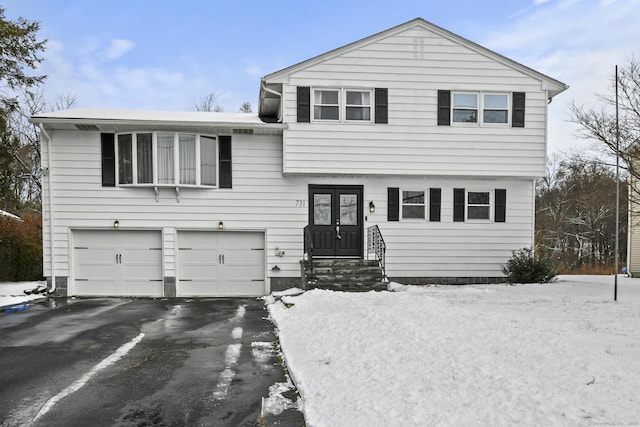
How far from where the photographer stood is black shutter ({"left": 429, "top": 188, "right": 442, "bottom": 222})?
1306cm

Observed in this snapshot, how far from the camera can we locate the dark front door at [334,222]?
1298cm

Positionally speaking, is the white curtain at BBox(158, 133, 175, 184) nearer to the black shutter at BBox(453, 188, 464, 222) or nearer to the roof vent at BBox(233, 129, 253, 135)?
the roof vent at BBox(233, 129, 253, 135)

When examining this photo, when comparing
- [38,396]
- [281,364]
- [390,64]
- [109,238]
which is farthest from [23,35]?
[281,364]

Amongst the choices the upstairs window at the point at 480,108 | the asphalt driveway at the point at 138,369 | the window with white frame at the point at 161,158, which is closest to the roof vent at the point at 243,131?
the window with white frame at the point at 161,158

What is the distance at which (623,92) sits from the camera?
→ 12602 mm

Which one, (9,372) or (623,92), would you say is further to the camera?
(623,92)

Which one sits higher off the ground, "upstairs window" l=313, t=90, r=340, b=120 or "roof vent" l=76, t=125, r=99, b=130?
"upstairs window" l=313, t=90, r=340, b=120

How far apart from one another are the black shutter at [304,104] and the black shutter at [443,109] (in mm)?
3826

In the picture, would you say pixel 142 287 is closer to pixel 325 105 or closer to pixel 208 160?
pixel 208 160

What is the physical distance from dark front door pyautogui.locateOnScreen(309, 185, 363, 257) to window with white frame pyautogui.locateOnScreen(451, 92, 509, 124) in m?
3.71

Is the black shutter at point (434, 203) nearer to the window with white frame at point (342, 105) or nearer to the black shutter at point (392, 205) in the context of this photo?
the black shutter at point (392, 205)

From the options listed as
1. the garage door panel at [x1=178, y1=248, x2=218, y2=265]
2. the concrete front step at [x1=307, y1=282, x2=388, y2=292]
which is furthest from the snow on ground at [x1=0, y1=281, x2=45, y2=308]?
the concrete front step at [x1=307, y1=282, x2=388, y2=292]

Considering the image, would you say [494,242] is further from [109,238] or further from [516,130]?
[109,238]

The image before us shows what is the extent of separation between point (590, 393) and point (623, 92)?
39.8 ft
